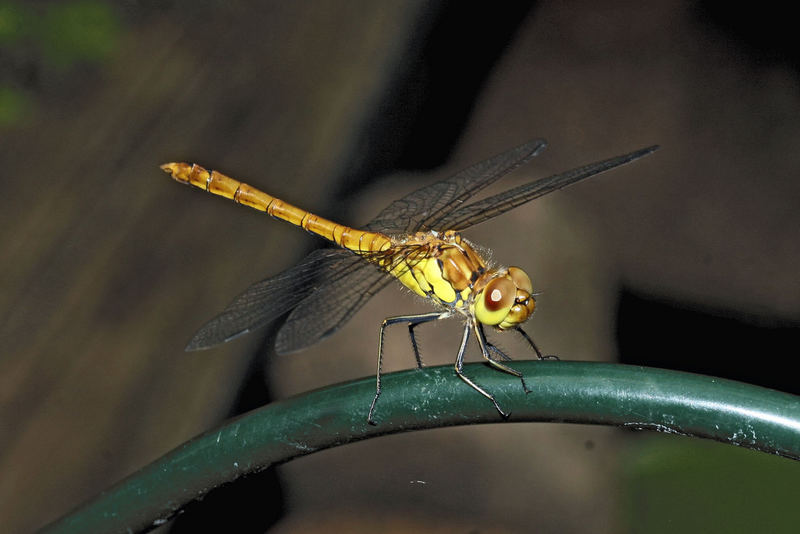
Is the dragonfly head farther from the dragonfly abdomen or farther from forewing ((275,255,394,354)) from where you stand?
the dragonfly abdomen

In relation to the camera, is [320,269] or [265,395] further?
[265,395]

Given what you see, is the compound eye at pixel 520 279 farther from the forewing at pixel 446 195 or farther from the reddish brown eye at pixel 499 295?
the forewing at pixel 446 195

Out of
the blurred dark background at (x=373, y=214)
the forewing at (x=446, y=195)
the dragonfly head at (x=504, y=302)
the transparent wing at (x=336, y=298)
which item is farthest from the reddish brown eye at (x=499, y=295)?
the blurred dark background at (x=373, y=214)

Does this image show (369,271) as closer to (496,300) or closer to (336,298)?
(336,298)

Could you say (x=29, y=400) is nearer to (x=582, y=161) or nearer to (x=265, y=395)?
(x=265, y=395)

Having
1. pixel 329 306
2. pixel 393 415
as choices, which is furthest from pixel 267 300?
pixel 393 415

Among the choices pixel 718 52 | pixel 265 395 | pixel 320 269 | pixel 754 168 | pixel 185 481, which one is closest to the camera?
pixel 185 481

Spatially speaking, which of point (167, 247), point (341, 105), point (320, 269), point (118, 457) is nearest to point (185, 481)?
point (320, 269)
